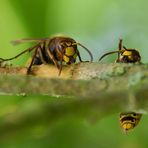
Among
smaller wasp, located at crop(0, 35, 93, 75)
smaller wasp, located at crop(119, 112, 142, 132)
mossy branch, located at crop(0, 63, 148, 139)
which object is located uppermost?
smaller wasp, located at crop(0, 35, 93, 75)

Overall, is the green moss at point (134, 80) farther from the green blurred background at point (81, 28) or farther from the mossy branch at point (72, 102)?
the green blurred background at point (81, 28)

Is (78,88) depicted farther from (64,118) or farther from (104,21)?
(104,21)

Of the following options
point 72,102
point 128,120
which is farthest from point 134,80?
point 128,120

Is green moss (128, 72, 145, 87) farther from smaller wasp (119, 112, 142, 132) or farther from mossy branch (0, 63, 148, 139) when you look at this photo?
smaller wasp (119, 112, 142, 132)

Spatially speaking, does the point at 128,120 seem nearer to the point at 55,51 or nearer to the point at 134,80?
the point at 55,51

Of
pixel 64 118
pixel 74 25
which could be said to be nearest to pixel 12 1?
pixel 74 25

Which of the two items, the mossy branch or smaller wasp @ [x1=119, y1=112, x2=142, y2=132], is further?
smaller wasp @ [x1=119, y1=112, x2=142, y2=132]

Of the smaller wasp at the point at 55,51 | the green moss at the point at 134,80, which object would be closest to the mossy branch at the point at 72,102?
the green moss at the point at 134,80

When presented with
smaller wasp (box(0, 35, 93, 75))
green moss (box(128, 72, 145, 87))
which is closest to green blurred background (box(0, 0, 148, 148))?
smaller wasp (box(0, 35, 93, 75))
